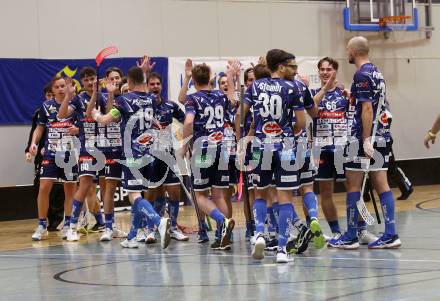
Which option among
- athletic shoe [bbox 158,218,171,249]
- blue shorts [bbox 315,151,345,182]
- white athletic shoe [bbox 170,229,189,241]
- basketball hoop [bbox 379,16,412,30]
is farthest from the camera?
basketball hoop [bbox 379,16,412,30]

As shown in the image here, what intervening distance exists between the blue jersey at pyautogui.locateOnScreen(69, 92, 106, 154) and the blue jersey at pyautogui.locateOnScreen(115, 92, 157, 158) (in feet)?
4.41

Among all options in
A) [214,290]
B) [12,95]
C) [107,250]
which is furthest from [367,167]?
[12,95]

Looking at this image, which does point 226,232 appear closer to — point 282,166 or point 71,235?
point 282,166

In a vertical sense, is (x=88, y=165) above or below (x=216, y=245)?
above

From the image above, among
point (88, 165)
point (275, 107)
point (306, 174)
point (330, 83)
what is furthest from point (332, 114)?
point (88, 165)

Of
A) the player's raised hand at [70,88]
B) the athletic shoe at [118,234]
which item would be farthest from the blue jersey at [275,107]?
the athletic shoe at [118,234]

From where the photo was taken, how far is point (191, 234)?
10.2 m

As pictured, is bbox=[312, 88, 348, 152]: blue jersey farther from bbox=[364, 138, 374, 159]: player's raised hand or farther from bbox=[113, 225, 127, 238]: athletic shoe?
bbox=[113, 225, 127, 238]: athletic shoe

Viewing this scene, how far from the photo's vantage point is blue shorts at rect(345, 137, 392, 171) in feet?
25.4

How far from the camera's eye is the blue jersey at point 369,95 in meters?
7.64

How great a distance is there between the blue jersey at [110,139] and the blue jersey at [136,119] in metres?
1.01

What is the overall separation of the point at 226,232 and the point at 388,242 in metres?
1.55

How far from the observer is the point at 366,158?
25.3ft

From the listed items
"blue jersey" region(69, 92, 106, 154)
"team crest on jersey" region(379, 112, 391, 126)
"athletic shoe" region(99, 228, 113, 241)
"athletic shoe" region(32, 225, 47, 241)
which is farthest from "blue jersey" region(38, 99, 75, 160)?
"team crest on jersey" region(379, 112, 391, 126)
